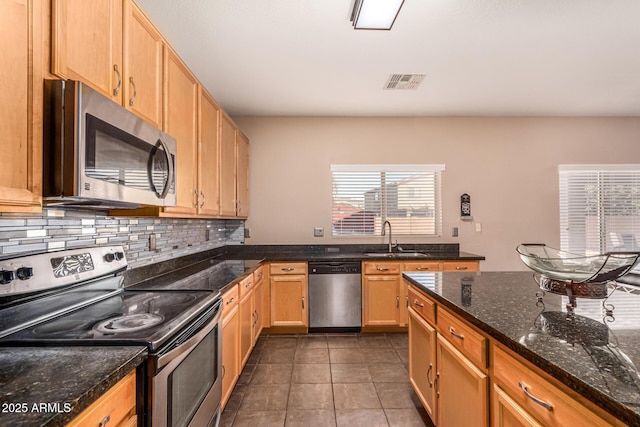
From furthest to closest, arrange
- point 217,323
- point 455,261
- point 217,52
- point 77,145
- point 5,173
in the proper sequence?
1. point 455,261
2. point 217,52
3. point 217,323
4. point 77,145
5. point 5,173

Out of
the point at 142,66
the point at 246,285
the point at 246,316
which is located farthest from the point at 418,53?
the point at 246,316

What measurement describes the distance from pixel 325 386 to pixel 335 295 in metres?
1.15

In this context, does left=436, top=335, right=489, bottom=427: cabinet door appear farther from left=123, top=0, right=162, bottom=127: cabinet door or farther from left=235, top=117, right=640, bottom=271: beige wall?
left=235, top=117, right=640, bottom=271: beige wall

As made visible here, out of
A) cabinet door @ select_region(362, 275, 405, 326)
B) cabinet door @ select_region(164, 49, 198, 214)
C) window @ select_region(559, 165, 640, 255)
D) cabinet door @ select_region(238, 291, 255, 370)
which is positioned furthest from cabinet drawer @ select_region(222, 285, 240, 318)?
window @ select_region(559, 165, 640, 255)

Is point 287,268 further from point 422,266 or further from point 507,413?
point 507,413

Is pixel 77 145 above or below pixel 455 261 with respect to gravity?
above

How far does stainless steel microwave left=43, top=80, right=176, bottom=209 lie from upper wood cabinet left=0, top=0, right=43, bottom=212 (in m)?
0.04

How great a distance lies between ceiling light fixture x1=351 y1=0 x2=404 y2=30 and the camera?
1.90 metres

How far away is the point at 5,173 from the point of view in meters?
0.88

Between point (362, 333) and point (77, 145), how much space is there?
10.5 ft

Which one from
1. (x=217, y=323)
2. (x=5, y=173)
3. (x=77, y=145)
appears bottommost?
(x=217, y=323)

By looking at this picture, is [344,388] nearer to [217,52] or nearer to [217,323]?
[217,323]

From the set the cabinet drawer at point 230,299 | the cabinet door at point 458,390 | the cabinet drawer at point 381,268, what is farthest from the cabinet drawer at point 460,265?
the cabinet drawer at point 230,299

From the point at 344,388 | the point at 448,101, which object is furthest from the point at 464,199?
the point at 344,388
